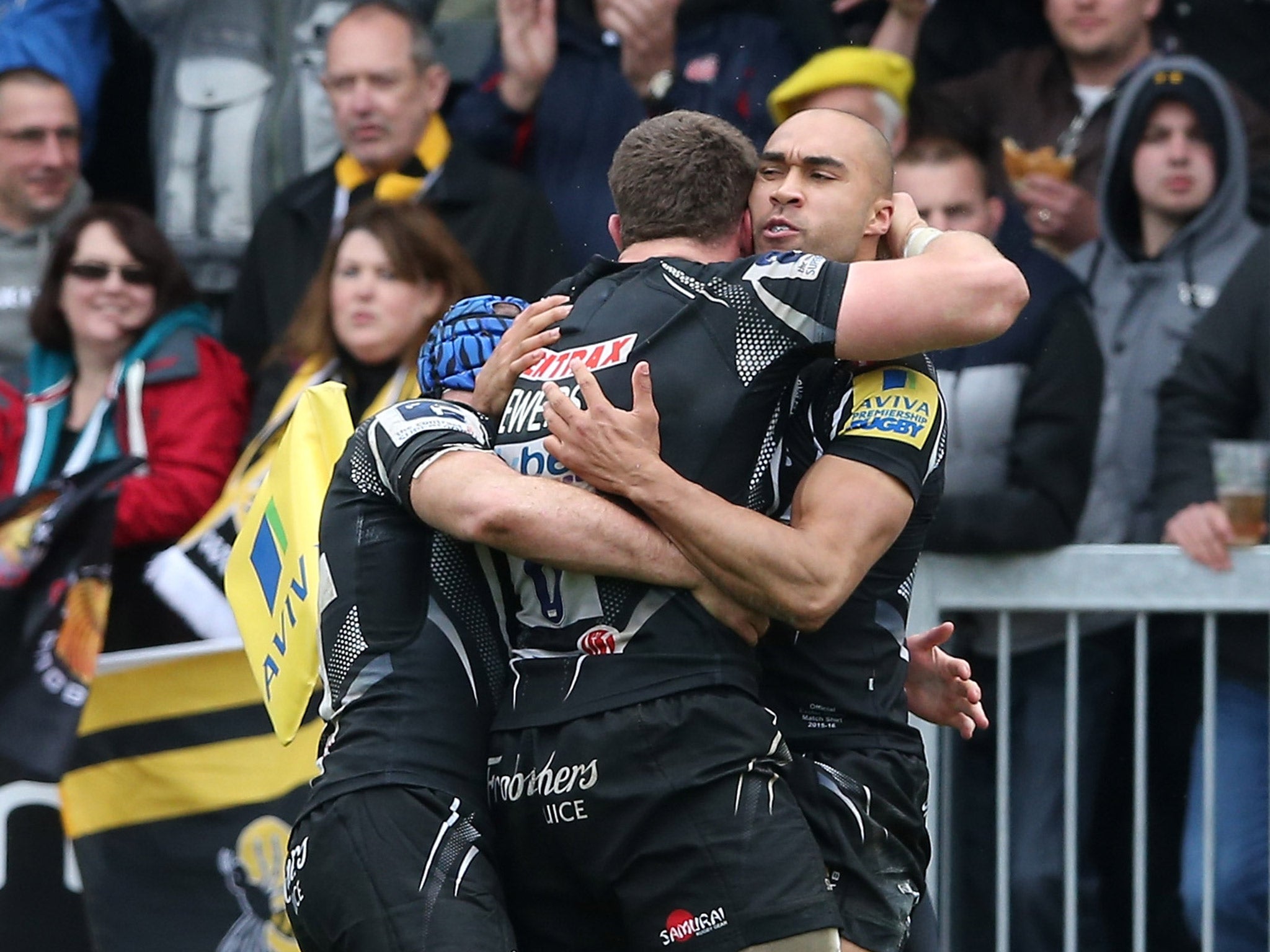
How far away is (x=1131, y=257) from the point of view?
20.7 feet

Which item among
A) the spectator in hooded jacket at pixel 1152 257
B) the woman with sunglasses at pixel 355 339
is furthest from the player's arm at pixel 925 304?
the woman with sunglasses at pixel 355 339

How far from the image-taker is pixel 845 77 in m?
6.59

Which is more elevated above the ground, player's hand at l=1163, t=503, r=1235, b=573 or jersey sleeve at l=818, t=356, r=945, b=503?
jersey sleeve at l=818, t=356, r=945, b=503

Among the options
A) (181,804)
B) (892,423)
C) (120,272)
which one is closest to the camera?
(892,423)

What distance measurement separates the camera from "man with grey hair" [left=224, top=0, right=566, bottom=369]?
6.74 m

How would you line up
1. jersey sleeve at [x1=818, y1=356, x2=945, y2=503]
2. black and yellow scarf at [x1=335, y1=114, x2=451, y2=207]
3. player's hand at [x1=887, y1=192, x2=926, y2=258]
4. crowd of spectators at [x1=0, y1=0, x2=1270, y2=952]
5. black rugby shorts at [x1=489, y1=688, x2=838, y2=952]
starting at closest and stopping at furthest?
1. black rugby shorts at [x1=489, y1=688, x2=838, y2=952]
2. jersey sleeve at [x1=818, y1=356, x2=945, y2=503]
3. player's hand at [x1=887, y1=192, x2=926, y2=258]
4. crowd of spectators at [x1=0, y1=0, x2=1270, y2=952]
5. black and yellow scarf at [x1=335, y1=114, x2=451, y2=207]

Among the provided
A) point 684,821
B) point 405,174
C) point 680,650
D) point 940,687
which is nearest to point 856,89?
point 405,174

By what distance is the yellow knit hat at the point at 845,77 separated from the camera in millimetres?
6566

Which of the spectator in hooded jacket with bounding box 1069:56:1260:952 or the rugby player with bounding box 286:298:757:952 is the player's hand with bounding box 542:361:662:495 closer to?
the rugby player with bounding box 286:298:757:952

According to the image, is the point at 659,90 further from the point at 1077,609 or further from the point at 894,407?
the point at 894,407

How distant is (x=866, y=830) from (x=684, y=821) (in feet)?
1.69

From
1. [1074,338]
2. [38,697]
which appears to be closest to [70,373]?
[38,697]

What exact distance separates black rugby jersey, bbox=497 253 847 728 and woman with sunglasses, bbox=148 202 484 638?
8.45 feet

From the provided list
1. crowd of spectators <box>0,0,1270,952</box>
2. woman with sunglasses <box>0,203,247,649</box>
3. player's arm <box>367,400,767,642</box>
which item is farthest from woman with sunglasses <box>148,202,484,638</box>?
player's arm <box>367,400,767,642</box>
